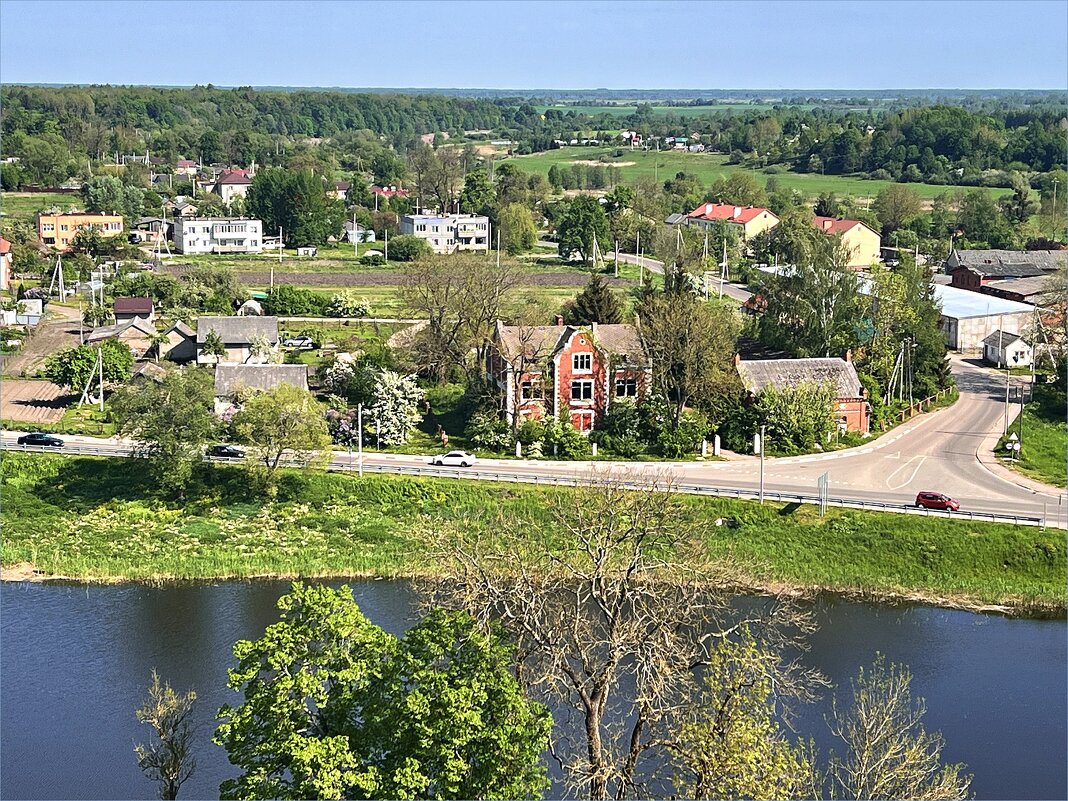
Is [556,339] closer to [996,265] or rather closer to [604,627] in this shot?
[604,627]

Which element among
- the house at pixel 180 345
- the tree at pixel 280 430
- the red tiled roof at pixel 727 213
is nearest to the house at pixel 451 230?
the red tiled roof at pixel 727 213

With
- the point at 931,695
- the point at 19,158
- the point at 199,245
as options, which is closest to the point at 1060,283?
the point at 931,695

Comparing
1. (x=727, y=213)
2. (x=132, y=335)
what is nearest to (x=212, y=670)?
(x=132, y=335)

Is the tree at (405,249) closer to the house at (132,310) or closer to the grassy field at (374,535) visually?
the house at (132,310)

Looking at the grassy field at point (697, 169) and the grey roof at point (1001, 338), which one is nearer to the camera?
the grey roof at point (1001, 338)

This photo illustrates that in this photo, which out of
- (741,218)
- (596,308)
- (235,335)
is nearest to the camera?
(596,308)
